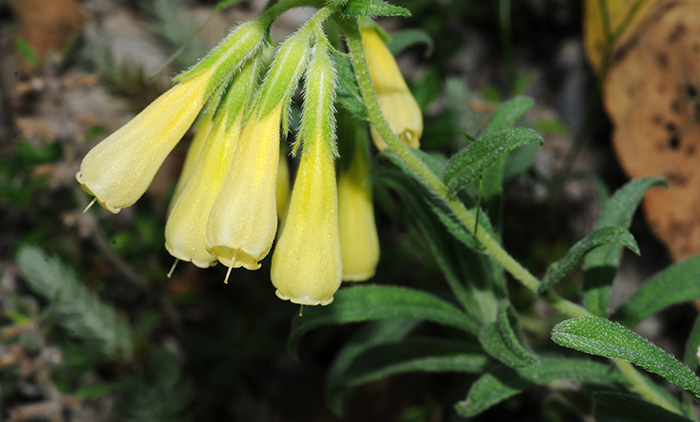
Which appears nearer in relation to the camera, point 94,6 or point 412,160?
point 412,160

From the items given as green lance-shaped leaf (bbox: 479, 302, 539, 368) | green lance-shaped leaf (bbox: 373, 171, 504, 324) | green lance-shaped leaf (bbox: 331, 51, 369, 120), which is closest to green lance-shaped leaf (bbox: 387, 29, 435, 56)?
green lance-shaped leaf (bbox: 373, 171, 504, 324)

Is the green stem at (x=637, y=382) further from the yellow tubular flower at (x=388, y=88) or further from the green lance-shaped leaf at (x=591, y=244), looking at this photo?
the yellow tubular flower at (x=388, y=88)

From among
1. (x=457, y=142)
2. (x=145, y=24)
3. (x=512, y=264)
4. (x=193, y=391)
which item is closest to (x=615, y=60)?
(x=457, y=142)

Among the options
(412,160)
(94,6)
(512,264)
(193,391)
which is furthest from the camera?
(94,6)

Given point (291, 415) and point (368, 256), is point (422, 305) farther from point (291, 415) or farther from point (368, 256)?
point (291, 415)

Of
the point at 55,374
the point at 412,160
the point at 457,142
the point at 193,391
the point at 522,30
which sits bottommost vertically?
the point at 193,391

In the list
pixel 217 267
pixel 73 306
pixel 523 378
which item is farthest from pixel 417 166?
pixel 217 267

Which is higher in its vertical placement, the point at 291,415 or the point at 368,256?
the point at 368,256

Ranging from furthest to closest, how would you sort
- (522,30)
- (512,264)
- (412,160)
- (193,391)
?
(522,30), (193,391), (512,264), (412,160)
